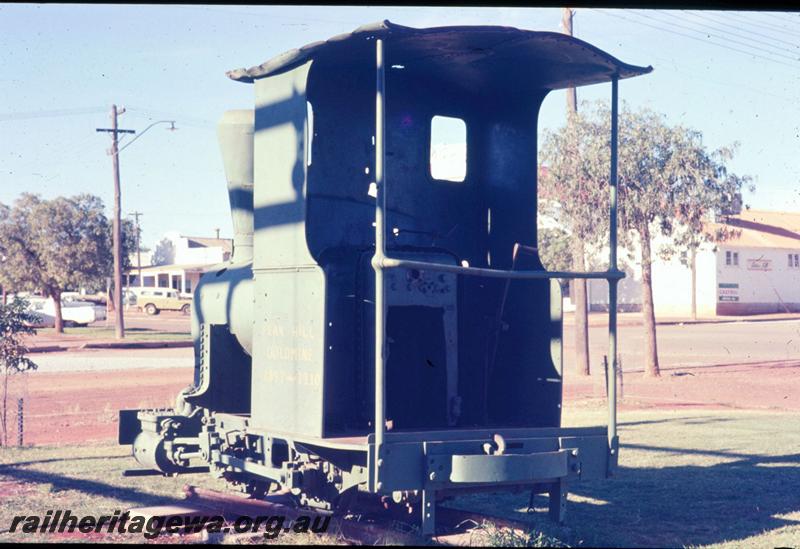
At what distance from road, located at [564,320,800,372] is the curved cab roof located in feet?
68.6

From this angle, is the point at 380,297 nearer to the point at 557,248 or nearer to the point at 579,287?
the point at 579,287

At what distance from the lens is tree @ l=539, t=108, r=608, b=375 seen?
22.4 meters

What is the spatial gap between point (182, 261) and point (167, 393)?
68.7 m

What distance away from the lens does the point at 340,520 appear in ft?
25.8

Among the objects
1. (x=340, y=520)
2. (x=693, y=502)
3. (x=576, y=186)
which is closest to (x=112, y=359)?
(x=576, y=186)

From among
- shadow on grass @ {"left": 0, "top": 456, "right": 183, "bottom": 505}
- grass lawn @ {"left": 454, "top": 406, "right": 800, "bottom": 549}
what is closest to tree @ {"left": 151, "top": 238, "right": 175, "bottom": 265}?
grass lawn @ {"left": 454, "top": 406, "right": 800, "bottom": 549}

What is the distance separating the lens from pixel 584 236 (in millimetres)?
22516

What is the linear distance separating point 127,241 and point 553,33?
50.7m

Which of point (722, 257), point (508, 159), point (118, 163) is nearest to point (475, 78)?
point (508, 159)

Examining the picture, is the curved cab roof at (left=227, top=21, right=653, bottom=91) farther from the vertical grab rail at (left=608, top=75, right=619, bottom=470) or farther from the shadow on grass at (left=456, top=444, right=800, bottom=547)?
the shadow on grass at (left=456, top=444, right=800, bottom=547)

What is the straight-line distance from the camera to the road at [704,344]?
31.0 metres

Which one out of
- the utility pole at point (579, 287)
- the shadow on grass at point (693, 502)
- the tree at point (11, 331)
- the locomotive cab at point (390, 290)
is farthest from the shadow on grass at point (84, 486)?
the utility pole at point (579, 287)

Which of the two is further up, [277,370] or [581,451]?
[277,370]

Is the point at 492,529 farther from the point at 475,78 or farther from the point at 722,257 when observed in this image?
the point at 722,257
